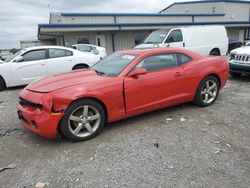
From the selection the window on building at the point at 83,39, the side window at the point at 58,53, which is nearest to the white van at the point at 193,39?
the side window at the point at 58,53

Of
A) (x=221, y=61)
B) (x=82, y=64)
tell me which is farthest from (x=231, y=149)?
(x=82, y=64)

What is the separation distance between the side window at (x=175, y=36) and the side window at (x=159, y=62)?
6.52 m

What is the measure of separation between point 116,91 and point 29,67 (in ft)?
16.6

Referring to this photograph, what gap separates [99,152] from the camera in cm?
352

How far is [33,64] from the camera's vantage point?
316 inches

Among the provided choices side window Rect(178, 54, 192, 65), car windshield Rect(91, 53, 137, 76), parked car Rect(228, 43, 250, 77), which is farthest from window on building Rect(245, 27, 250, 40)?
car windshield Rect(91, 53, 137, 76)

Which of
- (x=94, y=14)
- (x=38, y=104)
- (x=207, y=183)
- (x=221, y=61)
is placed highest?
(x=94, y=14)

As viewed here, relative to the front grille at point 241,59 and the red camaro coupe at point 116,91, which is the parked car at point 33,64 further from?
the front grille at point 241,59

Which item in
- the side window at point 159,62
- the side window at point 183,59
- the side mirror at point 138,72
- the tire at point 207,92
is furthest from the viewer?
the tire at point 207,92

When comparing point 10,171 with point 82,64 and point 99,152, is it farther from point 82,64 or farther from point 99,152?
point 82,64

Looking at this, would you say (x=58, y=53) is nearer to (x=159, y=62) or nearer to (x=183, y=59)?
(x=159, y=62)

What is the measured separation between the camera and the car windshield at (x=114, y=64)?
4410 mm

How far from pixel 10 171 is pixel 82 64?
20.0 feet

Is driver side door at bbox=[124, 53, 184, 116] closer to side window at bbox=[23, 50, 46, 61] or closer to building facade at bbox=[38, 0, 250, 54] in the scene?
side window at bbox=[23, 50, 46, 61]
